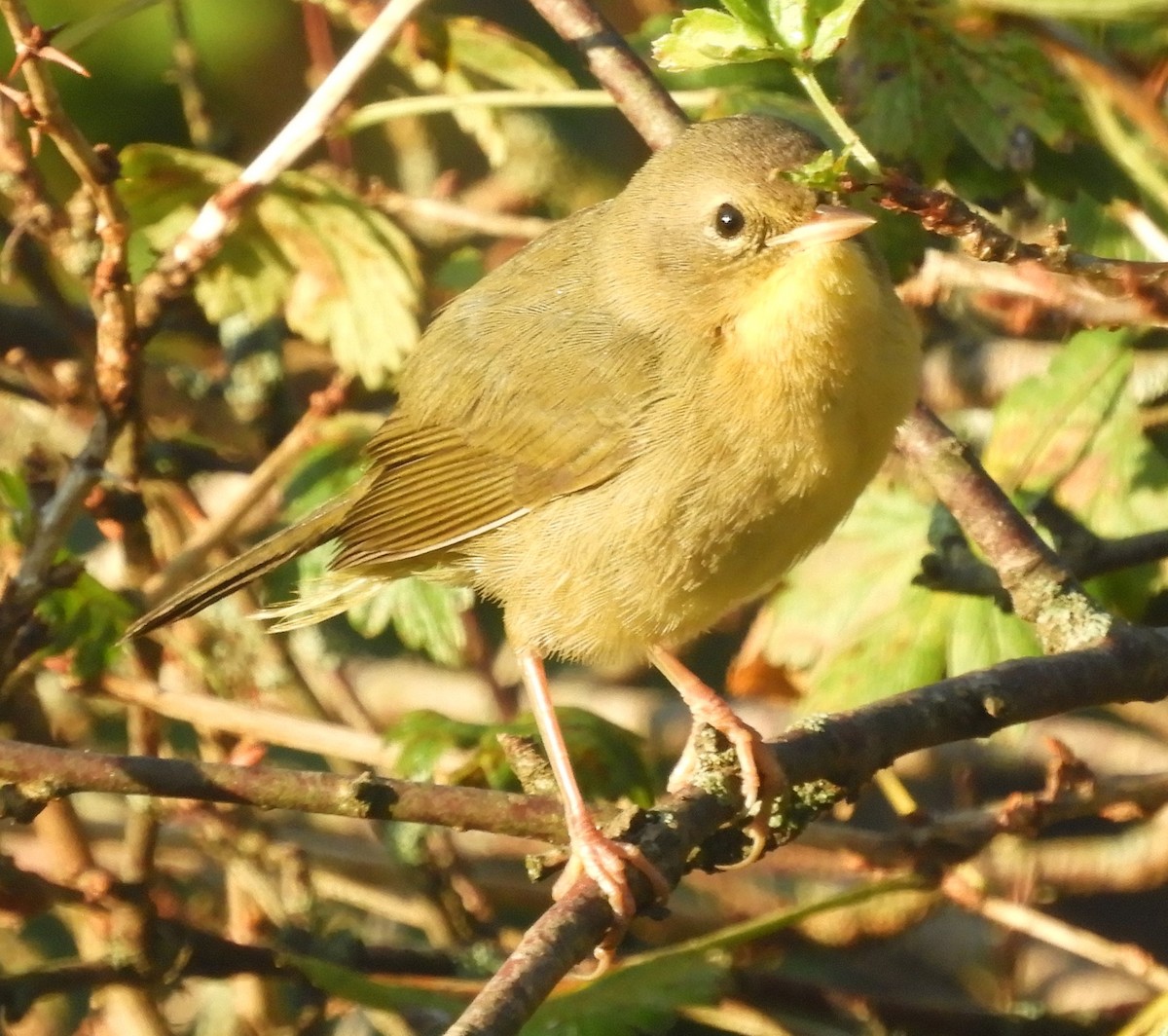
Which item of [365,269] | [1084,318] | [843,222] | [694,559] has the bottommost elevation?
[694,559]

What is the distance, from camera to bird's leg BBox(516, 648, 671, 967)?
2.22 metres

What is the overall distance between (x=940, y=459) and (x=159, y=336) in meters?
2.29

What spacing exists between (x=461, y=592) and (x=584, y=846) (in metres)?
0.99

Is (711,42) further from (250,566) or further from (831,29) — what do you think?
(250,566)

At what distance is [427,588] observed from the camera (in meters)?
3.59

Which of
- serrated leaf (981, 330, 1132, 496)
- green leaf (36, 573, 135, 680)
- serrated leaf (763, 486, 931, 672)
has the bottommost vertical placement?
serrated leaf (763, 486, 931, 672)

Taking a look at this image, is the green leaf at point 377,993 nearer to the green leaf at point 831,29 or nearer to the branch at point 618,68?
the green leaf at point 831,29

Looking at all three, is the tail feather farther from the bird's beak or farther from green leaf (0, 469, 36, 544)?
the bird's beak

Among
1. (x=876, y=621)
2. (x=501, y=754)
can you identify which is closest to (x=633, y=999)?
(x=501, y=754)

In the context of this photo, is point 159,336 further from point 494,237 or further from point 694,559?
point 694,559

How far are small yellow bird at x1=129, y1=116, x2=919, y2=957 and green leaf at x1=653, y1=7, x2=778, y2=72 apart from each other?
27.7 inches

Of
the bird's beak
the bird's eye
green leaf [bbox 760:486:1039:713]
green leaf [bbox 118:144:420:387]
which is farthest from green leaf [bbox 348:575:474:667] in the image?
the bird's beak

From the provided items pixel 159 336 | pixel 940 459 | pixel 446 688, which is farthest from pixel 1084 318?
pixel 159 336

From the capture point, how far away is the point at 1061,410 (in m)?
3.27
